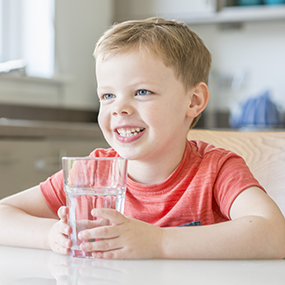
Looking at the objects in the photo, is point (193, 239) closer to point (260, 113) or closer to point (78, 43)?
point (260, 113)

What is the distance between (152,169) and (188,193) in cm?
10

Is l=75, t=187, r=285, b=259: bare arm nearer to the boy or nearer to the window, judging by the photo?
the boy

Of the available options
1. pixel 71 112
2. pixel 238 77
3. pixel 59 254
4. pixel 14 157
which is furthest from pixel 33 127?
pixel 238 77

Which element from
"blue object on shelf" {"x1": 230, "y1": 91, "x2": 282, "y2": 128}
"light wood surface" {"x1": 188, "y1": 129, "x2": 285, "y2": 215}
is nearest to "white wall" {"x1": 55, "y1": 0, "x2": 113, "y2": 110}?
"blue object on shelf" {"x1": 230, "y1": 91, "x2": 282, "y2": 128}

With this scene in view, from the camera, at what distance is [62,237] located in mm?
669

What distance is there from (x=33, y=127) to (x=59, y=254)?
58.7 inches

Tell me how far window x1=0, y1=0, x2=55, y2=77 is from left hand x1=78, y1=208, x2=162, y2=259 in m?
2.34

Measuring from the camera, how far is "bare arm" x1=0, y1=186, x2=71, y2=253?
74 centimetres

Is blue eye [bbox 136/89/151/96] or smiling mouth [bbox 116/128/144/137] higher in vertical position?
blue eye [bbox 136/89/151/96]

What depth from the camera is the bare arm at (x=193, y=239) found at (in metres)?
0.63

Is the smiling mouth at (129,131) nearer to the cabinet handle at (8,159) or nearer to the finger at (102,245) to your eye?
the finger at (102,245)

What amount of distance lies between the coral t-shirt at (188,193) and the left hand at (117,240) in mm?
260

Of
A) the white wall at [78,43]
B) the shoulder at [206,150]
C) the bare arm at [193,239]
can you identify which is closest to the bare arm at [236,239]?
the bare arm at [193,239]

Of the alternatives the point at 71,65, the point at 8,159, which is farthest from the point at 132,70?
the point at 71,65
